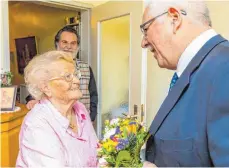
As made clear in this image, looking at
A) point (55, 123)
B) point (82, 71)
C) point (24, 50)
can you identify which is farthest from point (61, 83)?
point (24, 50)

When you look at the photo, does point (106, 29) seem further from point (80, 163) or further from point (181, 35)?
point (181, 35)

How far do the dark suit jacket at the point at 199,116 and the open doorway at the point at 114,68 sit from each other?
55.6 inches

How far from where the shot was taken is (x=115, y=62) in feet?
7.93

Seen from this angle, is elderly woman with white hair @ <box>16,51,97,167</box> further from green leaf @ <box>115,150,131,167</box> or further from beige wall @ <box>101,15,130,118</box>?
beige wall @ <box>101,15,130,118</box>

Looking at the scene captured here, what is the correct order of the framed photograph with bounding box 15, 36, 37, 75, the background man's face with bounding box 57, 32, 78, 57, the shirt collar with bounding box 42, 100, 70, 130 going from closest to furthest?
the shirt collar with bounding box 42, 100, 70, 130 < the background man's face with bounding box 57, 32, 78, 57 < the framed photograph with bounding box 15, 36, 37, 75

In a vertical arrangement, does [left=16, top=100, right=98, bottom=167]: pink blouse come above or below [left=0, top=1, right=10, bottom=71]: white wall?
below

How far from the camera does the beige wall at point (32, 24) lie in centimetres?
384

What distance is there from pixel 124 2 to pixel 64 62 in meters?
0.87

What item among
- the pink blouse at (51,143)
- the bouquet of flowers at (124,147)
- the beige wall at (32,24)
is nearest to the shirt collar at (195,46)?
the bouquet of flowers at (124,147)

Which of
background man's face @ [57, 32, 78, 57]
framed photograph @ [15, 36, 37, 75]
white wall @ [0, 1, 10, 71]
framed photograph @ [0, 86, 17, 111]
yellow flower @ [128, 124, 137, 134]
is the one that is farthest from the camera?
framed photograph @ [15, 36, 37, 75]

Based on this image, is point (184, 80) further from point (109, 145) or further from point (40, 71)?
point (40, 71)

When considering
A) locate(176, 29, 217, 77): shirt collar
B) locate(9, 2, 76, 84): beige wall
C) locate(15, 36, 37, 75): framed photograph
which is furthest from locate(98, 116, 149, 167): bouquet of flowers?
locate(15, 36, 37, 75): framed photograph

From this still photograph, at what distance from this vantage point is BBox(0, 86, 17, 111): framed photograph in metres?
1.91

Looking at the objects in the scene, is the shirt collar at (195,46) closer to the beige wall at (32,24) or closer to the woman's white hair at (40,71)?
the woman's white hair at (40,71)
